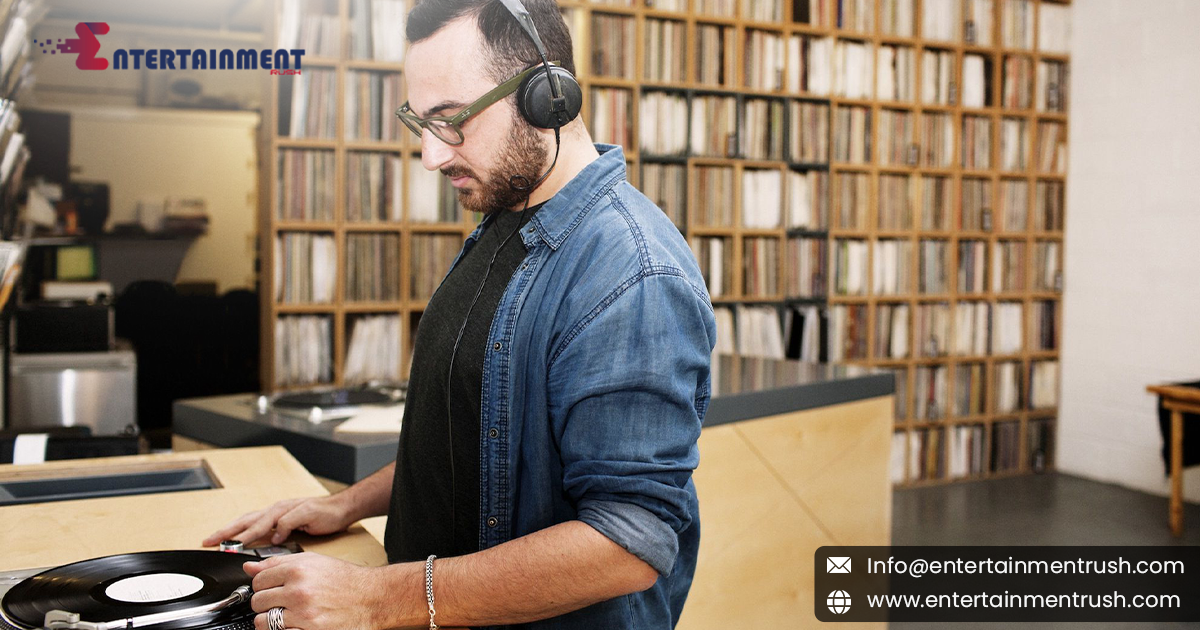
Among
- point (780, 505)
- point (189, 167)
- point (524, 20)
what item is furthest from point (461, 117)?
point (189, 167)

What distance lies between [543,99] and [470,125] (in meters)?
0.09

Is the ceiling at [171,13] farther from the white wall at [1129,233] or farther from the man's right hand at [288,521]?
the man's right hand at [288,521]

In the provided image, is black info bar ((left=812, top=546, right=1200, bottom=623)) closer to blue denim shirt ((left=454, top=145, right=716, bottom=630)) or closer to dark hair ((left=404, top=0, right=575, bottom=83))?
blue denim shirt ((left=454, top=145, right=716, bottom=630))

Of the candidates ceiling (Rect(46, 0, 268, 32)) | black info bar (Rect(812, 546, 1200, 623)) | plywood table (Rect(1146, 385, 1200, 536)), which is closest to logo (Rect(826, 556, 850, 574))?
black info bar (Rect(812, 546, 1200, 623))

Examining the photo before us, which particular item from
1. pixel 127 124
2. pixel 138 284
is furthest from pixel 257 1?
pixel 138 284

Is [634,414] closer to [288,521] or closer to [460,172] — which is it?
[460,172]

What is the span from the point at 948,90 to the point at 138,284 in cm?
485

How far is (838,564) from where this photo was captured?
261 centimetres

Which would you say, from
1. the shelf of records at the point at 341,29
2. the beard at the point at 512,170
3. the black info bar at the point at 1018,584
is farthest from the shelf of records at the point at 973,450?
the beard at the point at 512,170

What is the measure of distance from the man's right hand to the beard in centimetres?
43

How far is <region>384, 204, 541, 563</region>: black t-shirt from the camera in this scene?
104 cm

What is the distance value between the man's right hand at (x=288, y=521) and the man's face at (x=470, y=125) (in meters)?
0.43

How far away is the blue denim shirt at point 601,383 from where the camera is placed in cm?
91

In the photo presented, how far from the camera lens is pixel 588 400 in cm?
92
